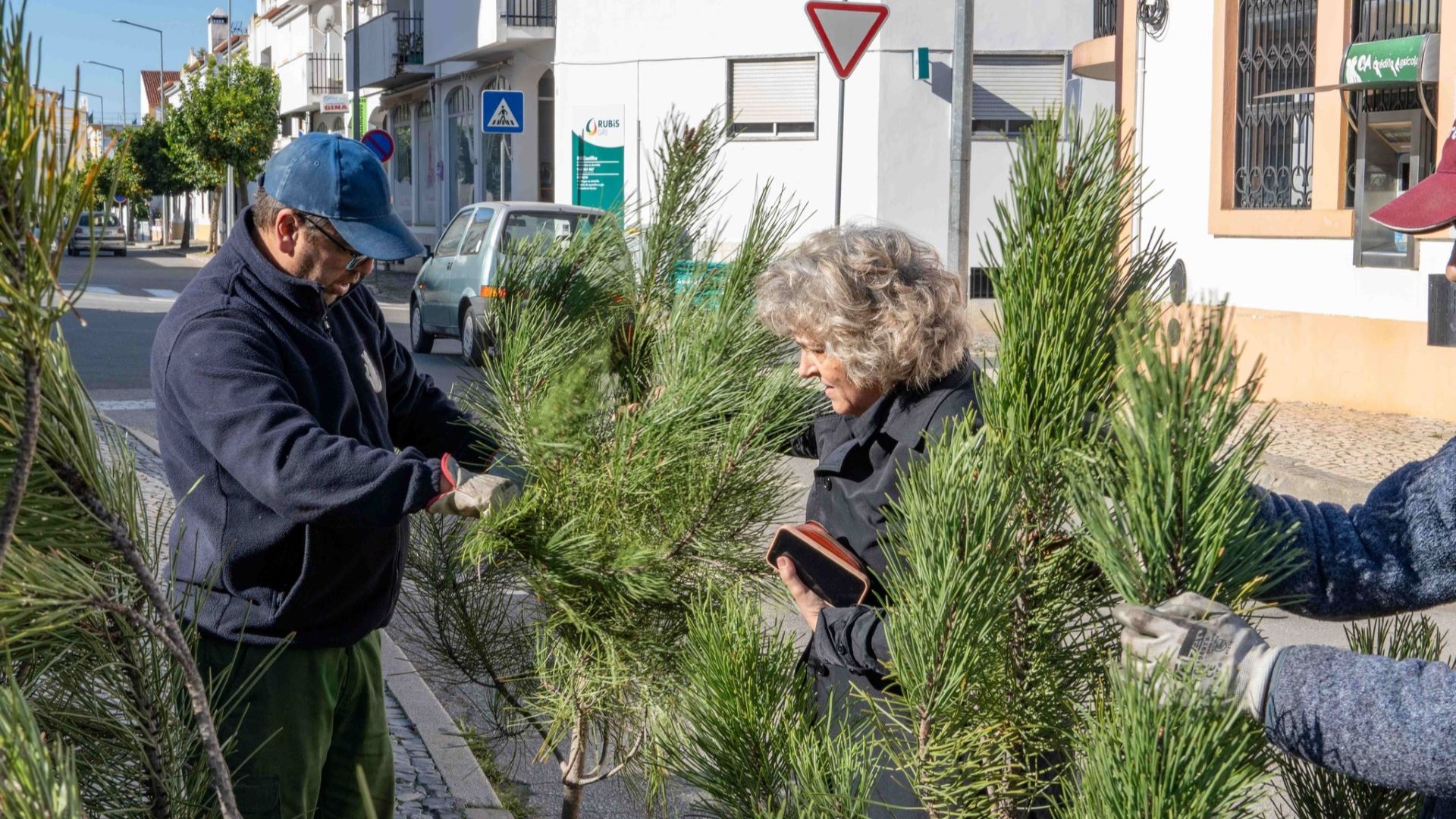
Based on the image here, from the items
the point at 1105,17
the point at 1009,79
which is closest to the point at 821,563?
the point at 1105,17

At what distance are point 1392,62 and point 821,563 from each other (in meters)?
9.48

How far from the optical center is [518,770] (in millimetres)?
4176

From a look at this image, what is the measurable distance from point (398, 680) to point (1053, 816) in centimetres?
377

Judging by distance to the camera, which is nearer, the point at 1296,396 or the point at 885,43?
the point at 1296,396

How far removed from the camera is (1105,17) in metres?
14.8

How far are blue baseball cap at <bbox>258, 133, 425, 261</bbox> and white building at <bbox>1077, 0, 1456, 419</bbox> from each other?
7648 millimetres

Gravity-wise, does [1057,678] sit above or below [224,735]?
above

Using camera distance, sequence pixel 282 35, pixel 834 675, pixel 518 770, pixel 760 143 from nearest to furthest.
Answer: pixel 834 675, pixel 518 770, pixel 760 143, pixel 282 35

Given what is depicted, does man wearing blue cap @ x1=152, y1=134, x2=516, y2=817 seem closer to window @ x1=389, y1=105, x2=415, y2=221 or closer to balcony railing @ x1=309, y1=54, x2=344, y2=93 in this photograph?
window @ x1=389, y1=105, x2=415, y2=221

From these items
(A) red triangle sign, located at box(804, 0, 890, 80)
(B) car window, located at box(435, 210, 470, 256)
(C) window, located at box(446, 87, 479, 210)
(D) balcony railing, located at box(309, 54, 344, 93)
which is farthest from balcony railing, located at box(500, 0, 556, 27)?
(D) balcony railing, located at box(309, 54, 344, 93)

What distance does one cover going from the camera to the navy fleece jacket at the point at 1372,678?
3.85 ft

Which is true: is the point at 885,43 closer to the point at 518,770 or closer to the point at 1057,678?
the point at 518,770

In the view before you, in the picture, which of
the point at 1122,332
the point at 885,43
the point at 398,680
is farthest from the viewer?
the point at 885,43

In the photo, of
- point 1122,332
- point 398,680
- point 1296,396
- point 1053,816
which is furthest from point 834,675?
point 1296,396
